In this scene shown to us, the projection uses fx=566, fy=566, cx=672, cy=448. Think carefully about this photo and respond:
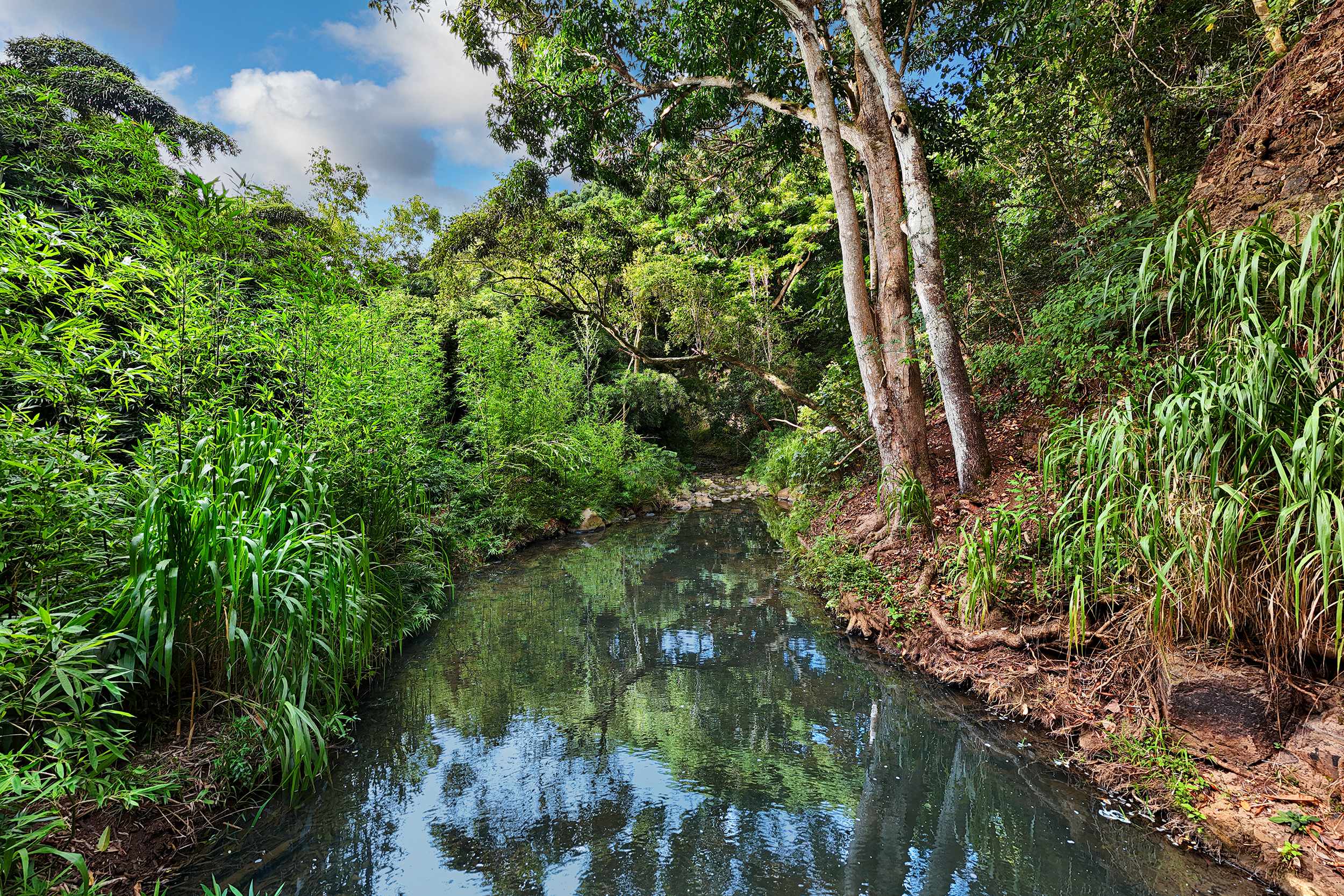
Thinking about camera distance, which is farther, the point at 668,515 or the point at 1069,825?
the point at 668,515

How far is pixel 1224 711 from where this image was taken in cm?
223

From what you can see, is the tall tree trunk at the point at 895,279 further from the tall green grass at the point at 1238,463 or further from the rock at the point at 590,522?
the rock at the point at 590,522

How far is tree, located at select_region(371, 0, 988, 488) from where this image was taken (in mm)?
4602

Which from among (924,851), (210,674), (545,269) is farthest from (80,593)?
(545,269)

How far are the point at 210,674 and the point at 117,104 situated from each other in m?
16.9

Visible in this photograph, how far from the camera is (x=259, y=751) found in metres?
2.61

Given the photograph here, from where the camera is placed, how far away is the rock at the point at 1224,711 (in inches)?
84.6

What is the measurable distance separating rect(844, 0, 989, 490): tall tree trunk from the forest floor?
2.28 feet

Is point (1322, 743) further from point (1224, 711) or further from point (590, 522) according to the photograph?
point (590, 522)

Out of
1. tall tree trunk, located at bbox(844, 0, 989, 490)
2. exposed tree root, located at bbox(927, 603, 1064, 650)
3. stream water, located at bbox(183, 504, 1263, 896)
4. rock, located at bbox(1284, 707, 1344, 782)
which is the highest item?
tall tree trunk, located at bbox(844, 0, 989, 490)

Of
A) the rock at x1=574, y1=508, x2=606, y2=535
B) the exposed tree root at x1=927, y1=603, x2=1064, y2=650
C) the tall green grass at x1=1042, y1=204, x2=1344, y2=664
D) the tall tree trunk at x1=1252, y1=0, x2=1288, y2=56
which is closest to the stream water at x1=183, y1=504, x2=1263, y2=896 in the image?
the exposed tree root at x1=927, y1=603, x2=1064, y2=650

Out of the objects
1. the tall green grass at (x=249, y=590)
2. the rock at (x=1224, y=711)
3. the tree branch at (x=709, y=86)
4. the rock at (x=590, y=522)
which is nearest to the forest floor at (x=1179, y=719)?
the rock at (x=1224, y=711)

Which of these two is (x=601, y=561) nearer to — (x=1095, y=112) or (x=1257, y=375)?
(x=1257, y=375)

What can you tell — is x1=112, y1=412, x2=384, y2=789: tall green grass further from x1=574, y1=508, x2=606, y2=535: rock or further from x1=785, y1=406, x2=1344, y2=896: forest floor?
x1=574, y1=508, x2=606, y2=535: rock
